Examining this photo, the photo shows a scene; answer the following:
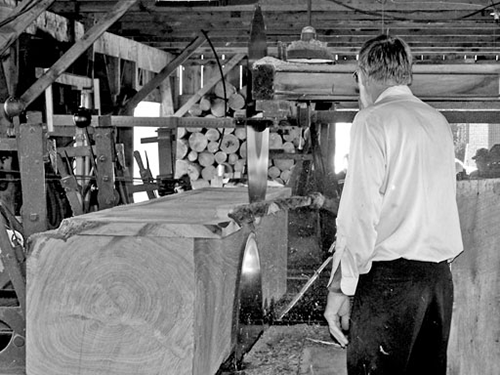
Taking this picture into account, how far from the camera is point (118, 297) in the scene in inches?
100

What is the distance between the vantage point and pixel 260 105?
10.3 ft

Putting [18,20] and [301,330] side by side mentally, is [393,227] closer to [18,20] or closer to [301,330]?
[301,330]

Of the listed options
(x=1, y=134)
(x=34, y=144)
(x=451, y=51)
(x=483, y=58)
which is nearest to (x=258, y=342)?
(x=34, y=144)

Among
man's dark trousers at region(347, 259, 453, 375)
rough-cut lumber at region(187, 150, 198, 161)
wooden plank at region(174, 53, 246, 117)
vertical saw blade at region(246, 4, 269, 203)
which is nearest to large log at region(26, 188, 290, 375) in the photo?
man's dark trousers at region(347, 259, 453, 375)

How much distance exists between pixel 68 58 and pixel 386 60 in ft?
17.4

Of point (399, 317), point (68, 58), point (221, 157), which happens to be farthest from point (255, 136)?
point (221, 157)

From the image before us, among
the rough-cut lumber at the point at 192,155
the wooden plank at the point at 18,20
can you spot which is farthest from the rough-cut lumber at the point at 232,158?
the wooden plank at the point at 18,20

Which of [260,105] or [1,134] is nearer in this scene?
[260,105]

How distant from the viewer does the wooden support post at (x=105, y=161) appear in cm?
505

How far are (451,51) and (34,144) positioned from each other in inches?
420

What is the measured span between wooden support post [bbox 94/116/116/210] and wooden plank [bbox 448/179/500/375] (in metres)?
2.56

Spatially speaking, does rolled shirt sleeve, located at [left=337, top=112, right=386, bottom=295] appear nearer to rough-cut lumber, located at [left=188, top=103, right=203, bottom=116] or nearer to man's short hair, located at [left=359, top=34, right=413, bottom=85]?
man's short hair, located at [left=359, top=34, right=413, bottom=85]

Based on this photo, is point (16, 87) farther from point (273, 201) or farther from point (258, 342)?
point (273, 201)

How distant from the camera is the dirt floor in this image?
166 inches
